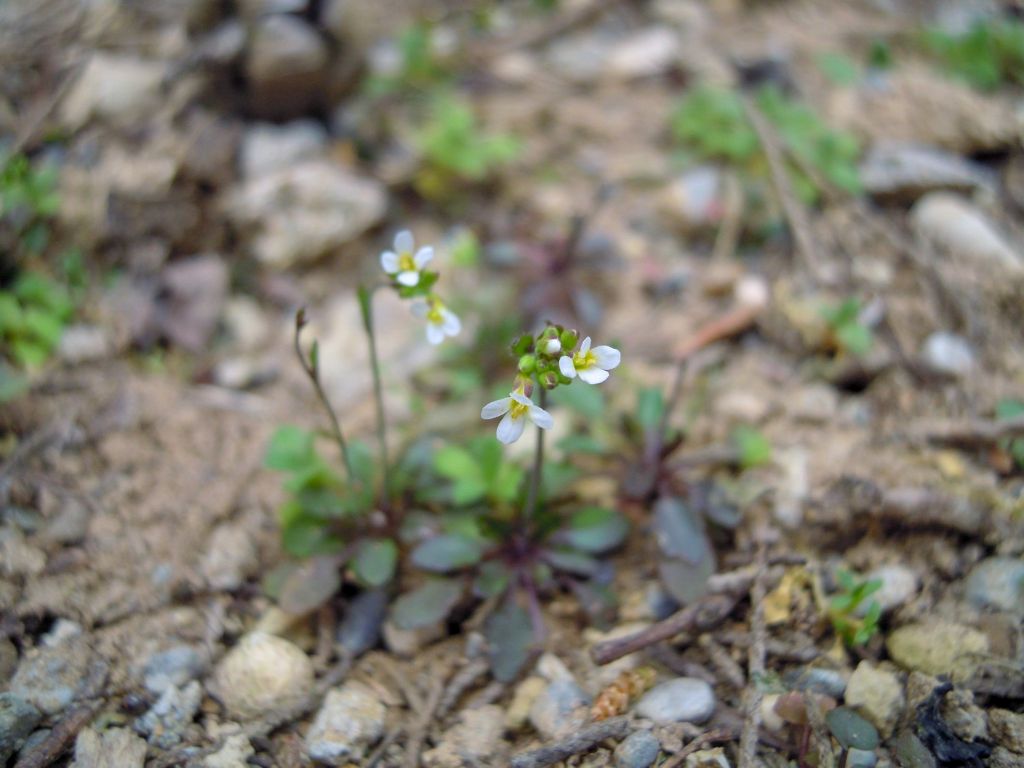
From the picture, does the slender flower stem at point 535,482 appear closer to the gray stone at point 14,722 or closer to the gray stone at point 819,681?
the gray stone at point 819,681

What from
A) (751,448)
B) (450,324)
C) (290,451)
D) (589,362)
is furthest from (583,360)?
(290,451)

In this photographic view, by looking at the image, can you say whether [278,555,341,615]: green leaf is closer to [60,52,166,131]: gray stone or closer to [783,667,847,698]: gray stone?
[783,667,847,698]: gray stone

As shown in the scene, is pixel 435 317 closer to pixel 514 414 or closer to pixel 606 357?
pixel 514 414

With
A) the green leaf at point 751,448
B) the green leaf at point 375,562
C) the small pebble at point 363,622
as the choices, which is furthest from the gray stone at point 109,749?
the green leaf at point 751,448

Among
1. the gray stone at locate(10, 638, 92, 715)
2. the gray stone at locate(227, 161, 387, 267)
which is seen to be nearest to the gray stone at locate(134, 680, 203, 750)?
the gray stone at locate(10, 638, 92, 715)

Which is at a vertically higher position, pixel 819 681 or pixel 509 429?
pixel 509 429

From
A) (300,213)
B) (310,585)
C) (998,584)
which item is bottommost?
(998,584)

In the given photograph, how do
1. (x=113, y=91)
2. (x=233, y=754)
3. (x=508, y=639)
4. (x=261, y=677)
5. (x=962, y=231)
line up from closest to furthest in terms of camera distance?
(x=233, y=754)
(x=261, y=677)
(x=508, y=639)
(x=962, y=231)
(x=113, y=91)

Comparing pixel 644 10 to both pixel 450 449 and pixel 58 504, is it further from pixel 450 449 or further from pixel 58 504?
pixel 58 504
